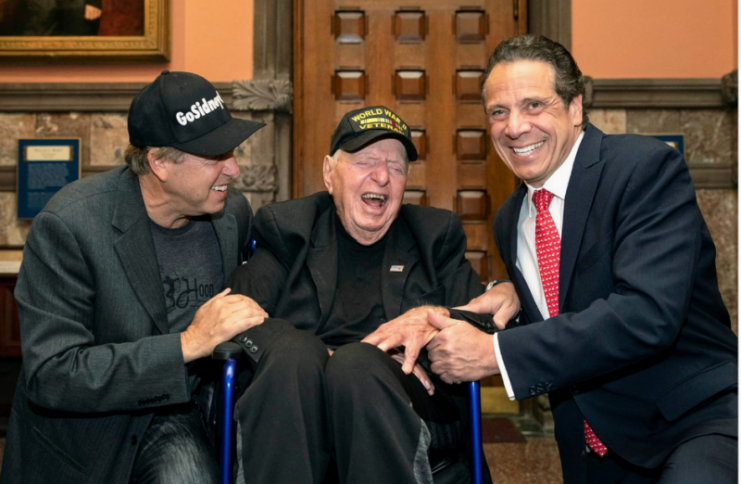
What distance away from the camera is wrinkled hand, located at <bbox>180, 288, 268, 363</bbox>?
183 centimetres

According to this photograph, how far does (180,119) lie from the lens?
200 centimetres

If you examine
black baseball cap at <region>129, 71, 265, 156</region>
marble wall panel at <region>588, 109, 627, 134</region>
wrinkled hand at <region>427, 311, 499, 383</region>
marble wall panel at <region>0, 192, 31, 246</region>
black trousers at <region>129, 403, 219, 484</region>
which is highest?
marble wall panel at <region>588, 109, 627, 134</region>

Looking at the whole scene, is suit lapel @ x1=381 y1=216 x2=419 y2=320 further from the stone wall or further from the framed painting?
the framed painting

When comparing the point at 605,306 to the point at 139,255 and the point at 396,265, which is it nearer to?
the point at 396,265

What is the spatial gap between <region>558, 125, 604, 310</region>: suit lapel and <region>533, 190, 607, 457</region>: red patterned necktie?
0.19 ft

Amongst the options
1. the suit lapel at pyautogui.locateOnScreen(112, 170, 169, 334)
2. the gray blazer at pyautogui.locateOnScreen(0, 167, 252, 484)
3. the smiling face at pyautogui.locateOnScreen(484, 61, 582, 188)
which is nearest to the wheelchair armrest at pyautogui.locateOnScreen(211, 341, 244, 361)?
the gray blazer at pyautogui.locateOnScreen(0, 167, 252, 484)

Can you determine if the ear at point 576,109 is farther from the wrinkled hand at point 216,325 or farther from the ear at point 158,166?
the ear at point 158,166

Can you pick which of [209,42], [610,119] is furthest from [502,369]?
[209,42]

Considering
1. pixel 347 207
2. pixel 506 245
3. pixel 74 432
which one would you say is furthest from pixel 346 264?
pixel 74 432

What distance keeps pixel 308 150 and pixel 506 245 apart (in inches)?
96.0

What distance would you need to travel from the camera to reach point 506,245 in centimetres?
218

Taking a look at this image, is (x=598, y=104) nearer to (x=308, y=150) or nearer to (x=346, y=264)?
(x=308, y=150)

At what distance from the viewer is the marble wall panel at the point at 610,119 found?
4.26m

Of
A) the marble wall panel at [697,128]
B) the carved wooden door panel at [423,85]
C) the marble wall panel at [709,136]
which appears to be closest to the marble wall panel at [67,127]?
the carved wooden door panel at [423,85]
